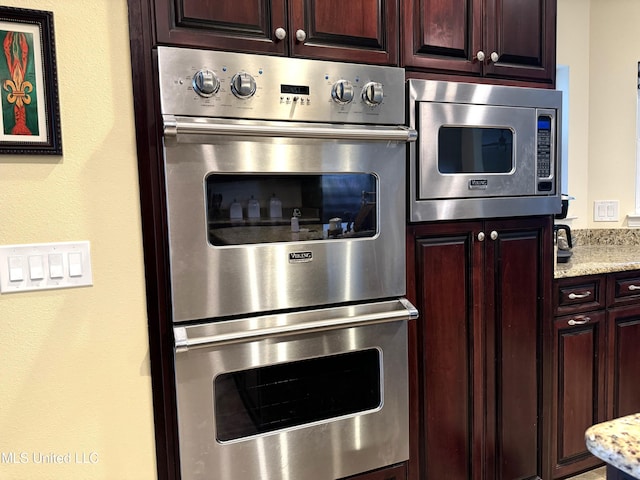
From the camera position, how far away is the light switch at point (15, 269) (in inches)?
46.6

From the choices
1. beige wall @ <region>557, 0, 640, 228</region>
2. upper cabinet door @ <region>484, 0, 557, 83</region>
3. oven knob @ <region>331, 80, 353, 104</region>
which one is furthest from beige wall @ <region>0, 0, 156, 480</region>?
beige wall @ <region>557, 0, 640, 228</region>

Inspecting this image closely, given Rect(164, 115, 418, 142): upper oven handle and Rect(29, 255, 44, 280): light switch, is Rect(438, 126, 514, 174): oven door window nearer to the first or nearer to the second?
Rect(164, 115, 418, 142): upper oven handle

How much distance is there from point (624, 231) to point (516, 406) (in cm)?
156

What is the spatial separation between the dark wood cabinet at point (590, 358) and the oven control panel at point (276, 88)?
1.16 m

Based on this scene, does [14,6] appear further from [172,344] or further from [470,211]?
[470,211]

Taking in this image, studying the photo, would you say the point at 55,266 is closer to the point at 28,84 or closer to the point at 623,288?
the point at 28,84

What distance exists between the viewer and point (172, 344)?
1.32 meters

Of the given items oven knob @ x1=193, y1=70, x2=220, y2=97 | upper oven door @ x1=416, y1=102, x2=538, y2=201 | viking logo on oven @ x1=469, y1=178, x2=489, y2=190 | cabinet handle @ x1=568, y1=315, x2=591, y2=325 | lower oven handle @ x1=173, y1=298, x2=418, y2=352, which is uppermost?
oven knob @ x1=193, y1=70, x2=220, y2=97

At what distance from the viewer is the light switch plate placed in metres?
1.18

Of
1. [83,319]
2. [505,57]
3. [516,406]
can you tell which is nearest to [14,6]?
[83,319]

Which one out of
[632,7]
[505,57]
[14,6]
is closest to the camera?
[14,6]

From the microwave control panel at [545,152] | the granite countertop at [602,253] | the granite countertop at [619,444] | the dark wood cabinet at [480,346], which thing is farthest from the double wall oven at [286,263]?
the granite countertop at [602,253]

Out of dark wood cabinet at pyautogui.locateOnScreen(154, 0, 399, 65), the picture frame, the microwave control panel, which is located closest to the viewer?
the picture frame

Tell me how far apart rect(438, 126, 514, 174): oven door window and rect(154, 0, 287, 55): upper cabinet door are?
672 mm
